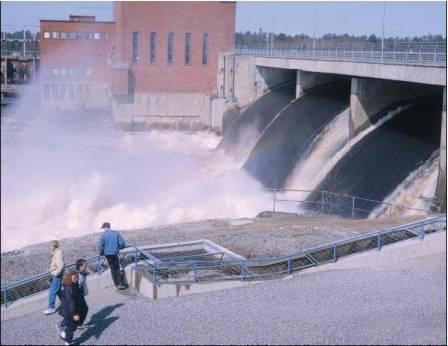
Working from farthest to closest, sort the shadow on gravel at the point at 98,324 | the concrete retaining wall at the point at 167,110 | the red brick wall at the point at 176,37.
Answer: the concrete retaining wall at the point at 167,110, the red brick wall at the point at 176,37, the shadow on gravel at the point at 98,324

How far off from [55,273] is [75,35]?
18560 millimetres

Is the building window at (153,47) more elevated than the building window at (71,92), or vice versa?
the building window at (153,47)

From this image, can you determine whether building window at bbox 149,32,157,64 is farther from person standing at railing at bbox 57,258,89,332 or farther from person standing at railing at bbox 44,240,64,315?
person standing at railing at bbox 57,258,89,332

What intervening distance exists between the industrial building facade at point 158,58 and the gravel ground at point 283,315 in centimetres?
1909

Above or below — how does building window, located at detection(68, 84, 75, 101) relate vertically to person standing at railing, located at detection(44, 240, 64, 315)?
above

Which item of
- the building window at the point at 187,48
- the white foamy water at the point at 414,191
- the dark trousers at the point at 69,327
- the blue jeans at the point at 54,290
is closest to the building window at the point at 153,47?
the building window at the point at 187,48

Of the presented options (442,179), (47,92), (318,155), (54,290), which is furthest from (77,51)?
(54,290)

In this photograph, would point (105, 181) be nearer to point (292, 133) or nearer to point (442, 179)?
point (442, 179)

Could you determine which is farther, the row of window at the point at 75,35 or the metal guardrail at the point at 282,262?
the row of window at the point at 75,35

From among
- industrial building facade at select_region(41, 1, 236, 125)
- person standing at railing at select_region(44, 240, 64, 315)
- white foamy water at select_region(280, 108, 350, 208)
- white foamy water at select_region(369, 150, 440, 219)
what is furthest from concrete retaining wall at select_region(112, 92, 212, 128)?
person standing at railing at select_region(44, 240, 64, 315)

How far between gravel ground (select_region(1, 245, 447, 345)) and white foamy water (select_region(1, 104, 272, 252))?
103 centimetres

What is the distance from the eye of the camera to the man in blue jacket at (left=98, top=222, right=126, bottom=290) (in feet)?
23.1

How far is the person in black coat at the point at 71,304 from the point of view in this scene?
530cm

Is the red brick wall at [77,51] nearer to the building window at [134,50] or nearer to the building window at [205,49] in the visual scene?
the building window at [134,50]
